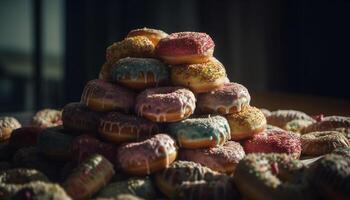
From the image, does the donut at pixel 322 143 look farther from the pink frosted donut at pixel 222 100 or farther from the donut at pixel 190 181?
the donut at pixel 190 181

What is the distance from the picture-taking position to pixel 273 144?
6.32 feet

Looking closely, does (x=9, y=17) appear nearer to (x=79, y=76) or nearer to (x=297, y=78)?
(x=79, y=76)

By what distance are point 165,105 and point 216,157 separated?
0.22 metres

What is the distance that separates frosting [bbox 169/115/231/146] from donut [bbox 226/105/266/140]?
74 millimetres

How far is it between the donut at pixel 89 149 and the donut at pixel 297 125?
86cm

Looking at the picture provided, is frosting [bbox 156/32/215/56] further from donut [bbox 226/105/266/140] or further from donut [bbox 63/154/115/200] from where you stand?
donut [bbox 63/154/115/200]

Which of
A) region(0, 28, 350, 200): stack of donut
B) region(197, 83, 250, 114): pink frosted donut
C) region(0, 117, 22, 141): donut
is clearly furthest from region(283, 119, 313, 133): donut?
region(0, 117, 22, 141): donut

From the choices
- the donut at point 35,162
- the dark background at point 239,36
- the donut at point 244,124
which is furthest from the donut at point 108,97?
the dark background at point 239,36

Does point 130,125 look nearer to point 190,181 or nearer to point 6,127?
point 190,181

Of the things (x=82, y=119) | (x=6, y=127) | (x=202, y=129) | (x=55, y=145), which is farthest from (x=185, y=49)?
(x=6, y=127)

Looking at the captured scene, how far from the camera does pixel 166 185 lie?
1.65 m

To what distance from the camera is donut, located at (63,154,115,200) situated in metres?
1.58

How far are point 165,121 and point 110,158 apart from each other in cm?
21

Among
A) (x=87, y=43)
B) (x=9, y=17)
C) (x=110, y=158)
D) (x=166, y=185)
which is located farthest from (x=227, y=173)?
(x=9, y=17)
